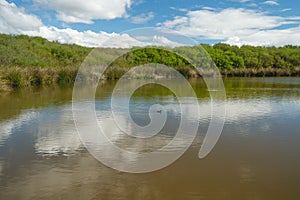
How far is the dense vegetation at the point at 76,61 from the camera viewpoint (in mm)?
18812

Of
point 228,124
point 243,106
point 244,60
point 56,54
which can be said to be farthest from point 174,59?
point 228,124

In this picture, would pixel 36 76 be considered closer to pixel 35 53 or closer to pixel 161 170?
pixel 35 53

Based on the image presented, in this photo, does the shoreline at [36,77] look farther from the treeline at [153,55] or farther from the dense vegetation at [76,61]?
the treeline at [153,55]

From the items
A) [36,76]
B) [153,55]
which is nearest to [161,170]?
[36,76]

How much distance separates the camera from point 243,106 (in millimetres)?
10430

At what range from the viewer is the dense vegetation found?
18.8m

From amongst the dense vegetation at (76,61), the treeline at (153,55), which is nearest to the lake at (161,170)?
the dense vegetation at (76,61)

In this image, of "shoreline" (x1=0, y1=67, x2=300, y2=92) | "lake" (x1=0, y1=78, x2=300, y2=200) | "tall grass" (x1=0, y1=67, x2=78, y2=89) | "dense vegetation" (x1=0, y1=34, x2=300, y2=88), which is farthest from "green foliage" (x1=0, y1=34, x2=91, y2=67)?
"lake" (x1=0, y1=78, x2=300, y2=200)

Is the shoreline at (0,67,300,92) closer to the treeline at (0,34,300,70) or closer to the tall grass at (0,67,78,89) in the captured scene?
the tall grass at (0,67,78,89)

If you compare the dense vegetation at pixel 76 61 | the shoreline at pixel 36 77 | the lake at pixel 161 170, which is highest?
the dense vegetation at pixel 76 61

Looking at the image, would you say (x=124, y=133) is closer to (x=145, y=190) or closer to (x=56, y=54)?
(x=145, y=190)

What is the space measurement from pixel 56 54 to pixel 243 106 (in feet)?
98.9

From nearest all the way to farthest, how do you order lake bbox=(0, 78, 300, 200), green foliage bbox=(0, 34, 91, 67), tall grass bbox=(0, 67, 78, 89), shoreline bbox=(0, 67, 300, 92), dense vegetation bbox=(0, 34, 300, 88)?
lake bbox=(0, 78, 300, 200) → shoreline bbox=(0, 67, 300, 92) → tall grass bbox=(0, 67, 78, 89) → dense vegetation bbox=(0, 34, 300, 88) → green foliage bbox=(0, 34, 91, 67)

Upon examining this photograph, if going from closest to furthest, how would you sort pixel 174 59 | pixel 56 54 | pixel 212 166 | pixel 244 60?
pixel 212 166, pixel 56 54, pixel 174 59, pixel 244 60
